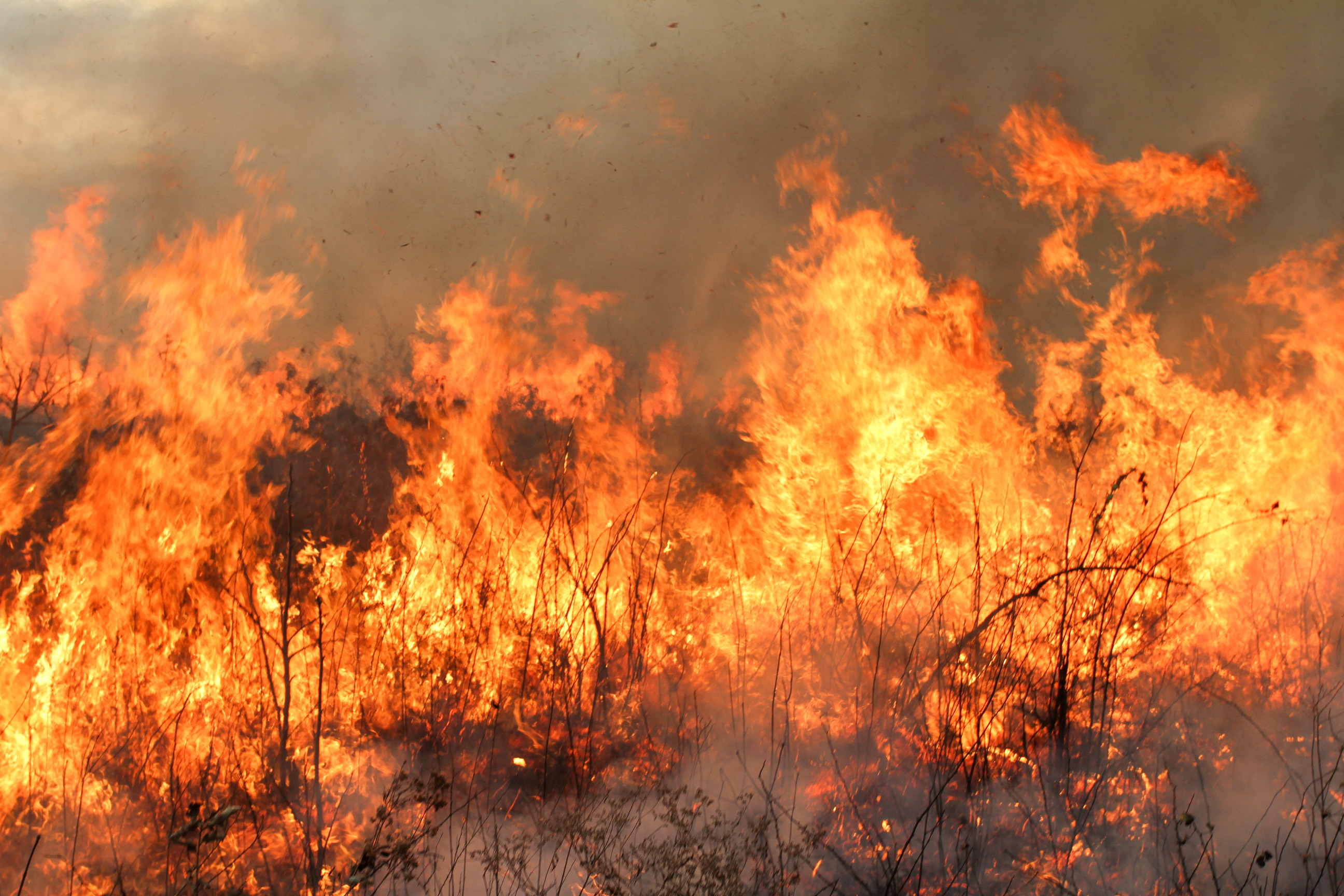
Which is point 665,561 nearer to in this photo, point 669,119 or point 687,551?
point 687,551

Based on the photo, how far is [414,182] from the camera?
3.38 m

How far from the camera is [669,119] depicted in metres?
3.46

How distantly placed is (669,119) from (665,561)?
2.00m

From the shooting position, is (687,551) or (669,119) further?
(669,119)

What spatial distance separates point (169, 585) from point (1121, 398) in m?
4.16

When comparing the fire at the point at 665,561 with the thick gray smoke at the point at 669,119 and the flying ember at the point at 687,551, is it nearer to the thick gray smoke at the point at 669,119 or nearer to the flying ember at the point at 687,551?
the flying ember at the point at 687,551

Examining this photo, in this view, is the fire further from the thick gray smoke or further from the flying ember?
the thick gray smoke

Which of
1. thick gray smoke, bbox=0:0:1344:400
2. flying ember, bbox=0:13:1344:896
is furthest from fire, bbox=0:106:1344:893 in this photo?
thick gray smoke, bbox=0:0:1344:400

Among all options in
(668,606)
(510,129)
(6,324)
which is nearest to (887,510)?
(668,606)

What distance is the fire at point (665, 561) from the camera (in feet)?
9.39

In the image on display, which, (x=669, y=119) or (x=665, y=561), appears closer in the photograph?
(x=665, y=561)

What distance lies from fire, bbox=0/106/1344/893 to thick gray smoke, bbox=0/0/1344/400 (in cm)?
13

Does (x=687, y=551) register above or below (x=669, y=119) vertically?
below

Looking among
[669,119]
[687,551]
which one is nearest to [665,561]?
[687,551]
